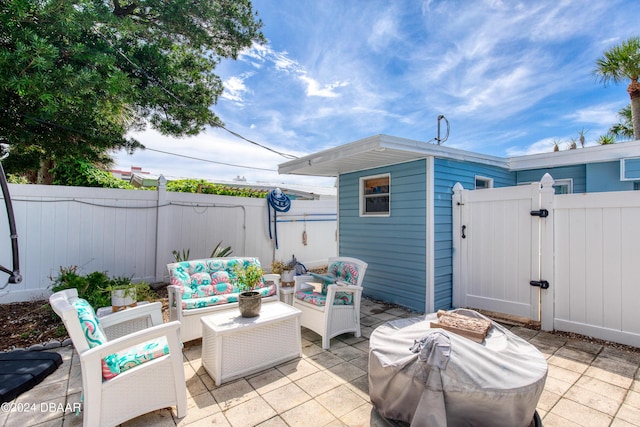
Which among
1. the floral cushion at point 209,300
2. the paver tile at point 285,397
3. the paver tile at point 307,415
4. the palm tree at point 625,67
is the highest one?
the palm tree at point 625,67

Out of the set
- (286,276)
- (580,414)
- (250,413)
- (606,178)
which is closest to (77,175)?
(286,276)

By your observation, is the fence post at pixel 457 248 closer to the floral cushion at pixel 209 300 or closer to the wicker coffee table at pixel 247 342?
the wicker coffee table at pixel 247 342

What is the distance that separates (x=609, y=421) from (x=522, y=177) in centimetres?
524

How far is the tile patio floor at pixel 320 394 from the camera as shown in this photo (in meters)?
2.04

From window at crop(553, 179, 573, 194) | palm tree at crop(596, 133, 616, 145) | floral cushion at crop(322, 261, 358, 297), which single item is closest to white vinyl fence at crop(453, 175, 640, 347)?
floral cushion at crop(322, 261, 358, 297)

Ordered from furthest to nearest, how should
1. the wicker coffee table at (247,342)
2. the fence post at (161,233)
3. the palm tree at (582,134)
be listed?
the palm tree at (582,134)
the fence post at (161,233)
the wicker coffee table at (247,342)

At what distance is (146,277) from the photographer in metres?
5.33

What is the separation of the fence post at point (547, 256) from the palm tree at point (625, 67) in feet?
23.4

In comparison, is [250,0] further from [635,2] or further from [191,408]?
[191,408]

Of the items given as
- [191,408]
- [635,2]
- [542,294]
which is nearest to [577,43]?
[635,2]

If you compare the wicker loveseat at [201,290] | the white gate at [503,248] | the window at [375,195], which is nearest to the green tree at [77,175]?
the wicker loveseat at [201,290]

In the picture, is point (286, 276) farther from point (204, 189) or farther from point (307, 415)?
point (204, 189)

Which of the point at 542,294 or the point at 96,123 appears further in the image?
the point at 96,123

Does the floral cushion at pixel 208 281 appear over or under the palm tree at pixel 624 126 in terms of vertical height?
under
